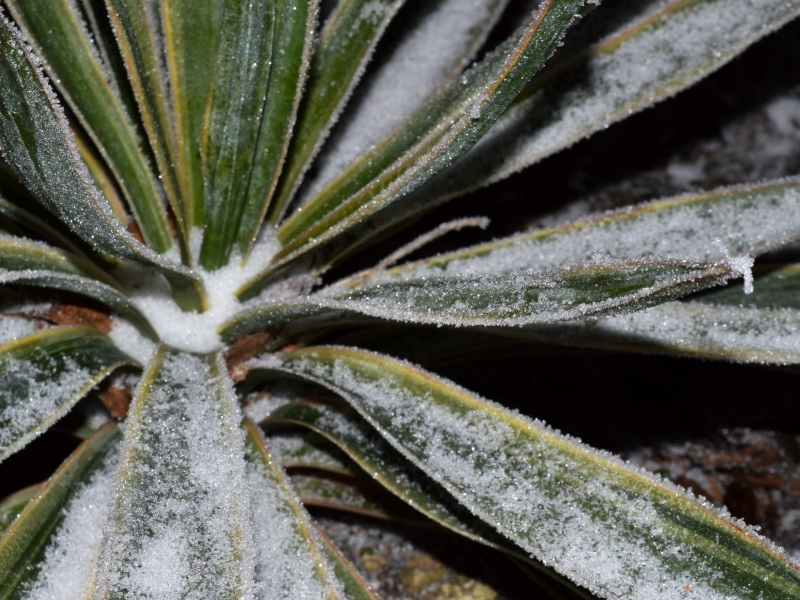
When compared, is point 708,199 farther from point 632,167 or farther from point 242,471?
point 242,471

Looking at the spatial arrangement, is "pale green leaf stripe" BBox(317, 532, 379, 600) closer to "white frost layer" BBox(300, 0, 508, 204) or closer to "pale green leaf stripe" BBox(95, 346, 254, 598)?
"pale green leaf stripe" BBox(95, 346, 254, 598)

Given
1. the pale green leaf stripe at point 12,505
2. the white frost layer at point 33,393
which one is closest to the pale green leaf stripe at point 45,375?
the white frost layer at point 33,393

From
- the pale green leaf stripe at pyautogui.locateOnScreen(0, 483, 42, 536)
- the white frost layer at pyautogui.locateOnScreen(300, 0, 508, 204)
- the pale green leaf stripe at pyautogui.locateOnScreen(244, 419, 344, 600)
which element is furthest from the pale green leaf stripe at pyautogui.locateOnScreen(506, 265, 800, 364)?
the pale green leaf stripe at pyautogui.locateOnScreen(0, 483, 42, 536)

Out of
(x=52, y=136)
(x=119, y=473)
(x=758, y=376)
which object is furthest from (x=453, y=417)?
(x=758, y=376)

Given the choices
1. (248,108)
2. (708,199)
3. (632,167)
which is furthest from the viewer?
(632,167)

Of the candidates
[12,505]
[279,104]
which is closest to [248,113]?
[279,104]
